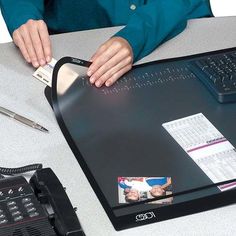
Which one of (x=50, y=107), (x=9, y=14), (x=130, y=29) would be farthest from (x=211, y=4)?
(x=50, y=107)

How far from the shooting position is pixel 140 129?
1109mm

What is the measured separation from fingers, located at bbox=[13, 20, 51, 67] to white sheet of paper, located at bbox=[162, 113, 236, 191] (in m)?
0.36

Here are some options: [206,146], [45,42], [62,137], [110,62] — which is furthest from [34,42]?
[206,146]

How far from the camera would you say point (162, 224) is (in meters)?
0.91

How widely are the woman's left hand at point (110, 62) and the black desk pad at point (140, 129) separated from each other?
0.02 m

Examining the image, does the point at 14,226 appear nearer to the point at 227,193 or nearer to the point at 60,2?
the point at 227,193

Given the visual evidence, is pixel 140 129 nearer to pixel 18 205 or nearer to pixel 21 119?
pixel 21 119

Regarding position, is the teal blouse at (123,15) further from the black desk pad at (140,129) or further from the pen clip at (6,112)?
the pen clip at (6,112)

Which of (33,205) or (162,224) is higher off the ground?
(33,205)

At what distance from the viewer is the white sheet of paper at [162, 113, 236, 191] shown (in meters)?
1.00

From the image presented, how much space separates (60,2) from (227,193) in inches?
35.9

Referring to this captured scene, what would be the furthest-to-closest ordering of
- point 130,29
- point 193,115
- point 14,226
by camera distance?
point 130,29
point 193,115
point 14,226

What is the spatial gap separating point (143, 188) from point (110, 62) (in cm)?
41

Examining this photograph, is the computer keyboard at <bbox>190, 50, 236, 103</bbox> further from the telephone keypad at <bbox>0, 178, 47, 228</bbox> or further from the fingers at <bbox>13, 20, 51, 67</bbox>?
the telephone keypad at <bbox>0, 178, 47, 228</bbox>
